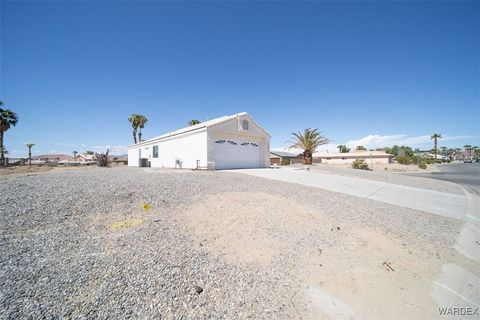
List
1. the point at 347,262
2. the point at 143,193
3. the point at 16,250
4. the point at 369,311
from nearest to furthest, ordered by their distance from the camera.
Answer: the point at 369,311 < the point at 16,250 < the point at 347,262 < the point at 143,193

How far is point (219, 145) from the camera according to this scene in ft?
54.7

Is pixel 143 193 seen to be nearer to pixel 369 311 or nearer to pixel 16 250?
pixel 16 250

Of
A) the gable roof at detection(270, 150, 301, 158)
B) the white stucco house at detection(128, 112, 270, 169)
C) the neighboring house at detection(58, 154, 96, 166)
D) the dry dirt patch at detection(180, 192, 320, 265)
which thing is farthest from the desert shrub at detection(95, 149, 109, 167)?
the gable roof at detection(270, 150, 301, 158)

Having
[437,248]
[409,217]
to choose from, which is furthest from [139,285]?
[409,217]

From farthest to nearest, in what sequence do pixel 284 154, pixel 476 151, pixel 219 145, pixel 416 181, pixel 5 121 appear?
1. pixel 476 151
2. pixel 284 154
3. pixel 5 121
4. pixel 219 145
5. pixel 416 181

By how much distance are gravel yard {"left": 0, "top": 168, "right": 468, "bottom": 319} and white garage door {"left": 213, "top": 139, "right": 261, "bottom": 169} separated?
35.4 ft

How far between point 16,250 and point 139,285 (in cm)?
244

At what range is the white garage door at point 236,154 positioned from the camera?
54.7 ft

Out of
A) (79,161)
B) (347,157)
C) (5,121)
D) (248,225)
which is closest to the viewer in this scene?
(248,225)

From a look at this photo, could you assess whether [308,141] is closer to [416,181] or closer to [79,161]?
[416,181]

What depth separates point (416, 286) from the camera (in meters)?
2.92

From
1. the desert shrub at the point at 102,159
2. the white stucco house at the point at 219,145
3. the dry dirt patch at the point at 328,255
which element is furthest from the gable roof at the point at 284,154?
the dry dirt patch at the point at 328,255

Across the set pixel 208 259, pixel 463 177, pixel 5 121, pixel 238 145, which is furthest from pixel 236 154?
pixel 5 121

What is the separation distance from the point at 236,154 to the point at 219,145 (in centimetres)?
216
